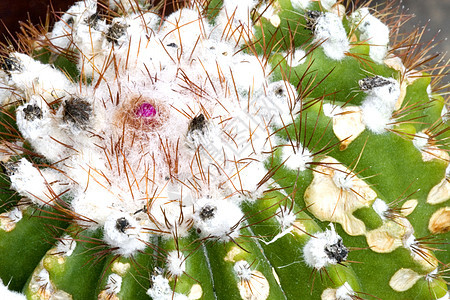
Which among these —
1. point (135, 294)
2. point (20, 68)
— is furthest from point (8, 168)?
point (135, 294)

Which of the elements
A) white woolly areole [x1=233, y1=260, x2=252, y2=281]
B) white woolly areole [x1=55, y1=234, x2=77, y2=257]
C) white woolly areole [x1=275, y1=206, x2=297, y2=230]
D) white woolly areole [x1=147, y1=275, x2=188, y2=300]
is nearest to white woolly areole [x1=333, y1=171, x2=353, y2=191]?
white woolly areole [x1=275, y1=206, x2=297, y2=230]

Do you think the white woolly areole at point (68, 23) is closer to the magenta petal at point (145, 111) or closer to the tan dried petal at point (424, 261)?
the magenta petal at point (145, 111)

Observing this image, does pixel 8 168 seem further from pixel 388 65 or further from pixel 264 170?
pixel 388 65

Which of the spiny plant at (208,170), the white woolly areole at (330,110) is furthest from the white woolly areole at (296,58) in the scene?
the white woolly areole at (330,110)

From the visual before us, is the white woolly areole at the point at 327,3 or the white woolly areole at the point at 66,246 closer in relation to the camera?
the white woolly areole at the point at 66,246

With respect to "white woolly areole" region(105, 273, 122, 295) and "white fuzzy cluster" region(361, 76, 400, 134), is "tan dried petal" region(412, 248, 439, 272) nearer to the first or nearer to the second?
"white fuzzy cluster" region(361, 76, 400, 134)

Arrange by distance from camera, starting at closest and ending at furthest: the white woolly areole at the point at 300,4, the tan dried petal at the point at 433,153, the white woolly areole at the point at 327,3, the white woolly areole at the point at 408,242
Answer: the white woolly areole at the point at 408,242 < the tan dried petal at the point at 433,153 < the white woolly areole at the point at 300,4 < the white woolly areole at the point at 327,3
